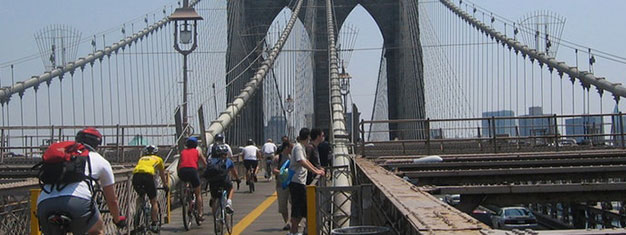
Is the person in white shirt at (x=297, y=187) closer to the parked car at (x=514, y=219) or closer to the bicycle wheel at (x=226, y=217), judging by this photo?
the bicycle wheel at (x=226, y=217)

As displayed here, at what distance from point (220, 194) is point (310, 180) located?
101 centimetres

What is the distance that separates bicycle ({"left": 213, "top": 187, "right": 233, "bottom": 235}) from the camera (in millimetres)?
9484

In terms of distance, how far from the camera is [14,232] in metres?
8.12

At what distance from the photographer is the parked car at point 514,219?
28828 mm

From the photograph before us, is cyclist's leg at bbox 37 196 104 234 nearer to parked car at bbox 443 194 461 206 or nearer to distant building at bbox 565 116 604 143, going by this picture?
parked car at bbox 443 194 461 206

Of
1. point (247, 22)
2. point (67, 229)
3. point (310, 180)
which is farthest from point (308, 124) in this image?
point (67, 229)

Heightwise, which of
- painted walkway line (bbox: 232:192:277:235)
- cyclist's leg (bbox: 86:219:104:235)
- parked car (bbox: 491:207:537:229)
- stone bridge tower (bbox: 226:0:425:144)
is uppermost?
stone bridge tower (bbox: 226:0:425:144)

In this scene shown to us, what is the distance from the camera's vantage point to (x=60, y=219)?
508 cm

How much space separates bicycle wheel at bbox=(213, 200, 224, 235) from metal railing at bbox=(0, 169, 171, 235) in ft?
2.77

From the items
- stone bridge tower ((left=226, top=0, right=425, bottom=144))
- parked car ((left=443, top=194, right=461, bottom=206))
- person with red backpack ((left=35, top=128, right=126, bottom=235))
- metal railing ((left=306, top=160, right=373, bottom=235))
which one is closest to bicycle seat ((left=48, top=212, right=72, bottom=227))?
person with red backpack ((left=35, top=128, right=126, bottom=235))

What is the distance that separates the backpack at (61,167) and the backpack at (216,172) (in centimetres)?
494

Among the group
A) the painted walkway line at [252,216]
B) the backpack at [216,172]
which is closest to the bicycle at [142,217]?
the backpack at [216,172]

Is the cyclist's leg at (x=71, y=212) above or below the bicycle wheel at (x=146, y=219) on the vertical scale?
above

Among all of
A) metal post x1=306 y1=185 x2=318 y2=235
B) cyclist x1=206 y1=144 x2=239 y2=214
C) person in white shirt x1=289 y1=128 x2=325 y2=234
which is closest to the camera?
metal post x1=306 y1=185 x2=318 y2=235
